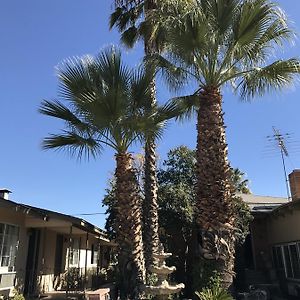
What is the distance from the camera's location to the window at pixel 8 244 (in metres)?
13.1

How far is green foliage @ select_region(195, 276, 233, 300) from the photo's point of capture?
32.9 feet

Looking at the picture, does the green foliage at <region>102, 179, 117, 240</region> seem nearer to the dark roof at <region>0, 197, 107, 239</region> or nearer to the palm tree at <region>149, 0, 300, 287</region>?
the dark roof at <region>0, 197, 107, 239</region>

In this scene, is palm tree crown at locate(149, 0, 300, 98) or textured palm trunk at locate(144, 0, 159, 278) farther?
textured palm trunk at locate(144, 0, 159, 278)

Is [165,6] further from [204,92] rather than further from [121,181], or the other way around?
[121,181]

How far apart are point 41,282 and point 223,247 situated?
9.27 metres

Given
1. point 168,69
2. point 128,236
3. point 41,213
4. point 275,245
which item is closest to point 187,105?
point 168,69

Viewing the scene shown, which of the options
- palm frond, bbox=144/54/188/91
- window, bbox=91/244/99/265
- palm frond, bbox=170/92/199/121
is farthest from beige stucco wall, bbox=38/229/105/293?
palm frond, bbox=144/54/188/91

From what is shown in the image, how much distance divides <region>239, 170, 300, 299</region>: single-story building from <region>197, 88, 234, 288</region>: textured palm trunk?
17.8 feet

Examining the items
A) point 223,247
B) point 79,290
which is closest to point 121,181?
point 223,247

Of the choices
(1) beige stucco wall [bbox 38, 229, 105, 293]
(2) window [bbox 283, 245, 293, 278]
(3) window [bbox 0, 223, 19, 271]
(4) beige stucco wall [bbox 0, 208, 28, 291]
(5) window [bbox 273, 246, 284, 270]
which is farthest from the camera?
(5) window [bbox 273, 246, 284, 270]

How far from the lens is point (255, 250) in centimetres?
2192

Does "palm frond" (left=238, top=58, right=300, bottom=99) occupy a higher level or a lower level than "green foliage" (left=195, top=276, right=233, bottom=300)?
higher

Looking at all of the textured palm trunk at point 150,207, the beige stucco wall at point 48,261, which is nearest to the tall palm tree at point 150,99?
the textured palm trunk at point 150,207

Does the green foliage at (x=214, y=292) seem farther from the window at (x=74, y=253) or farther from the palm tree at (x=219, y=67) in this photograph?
the window at (x=74, y=253)
